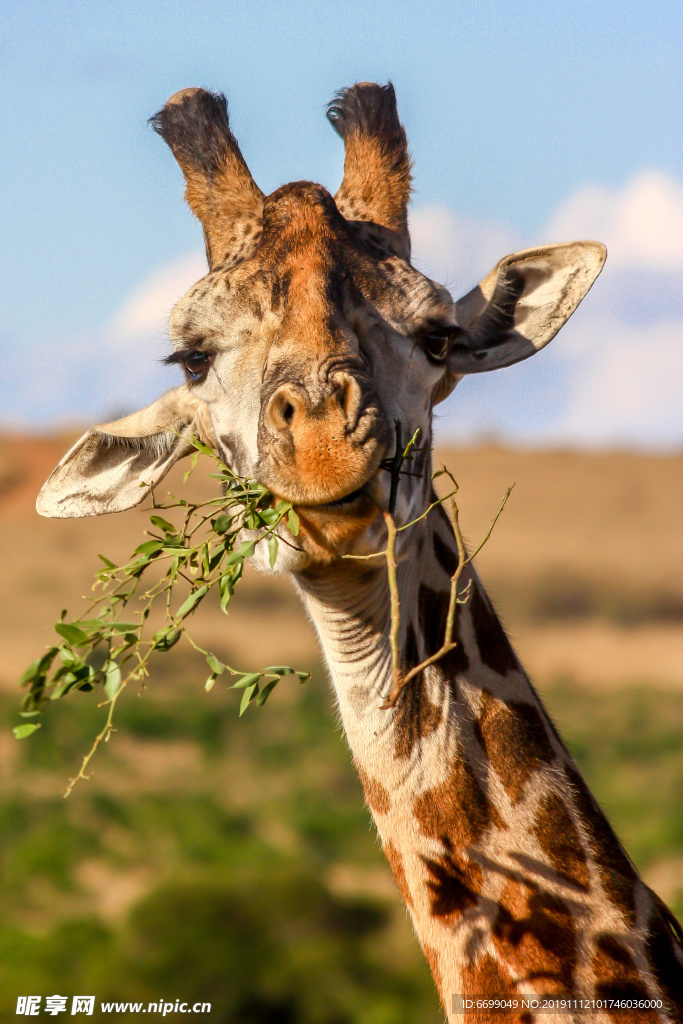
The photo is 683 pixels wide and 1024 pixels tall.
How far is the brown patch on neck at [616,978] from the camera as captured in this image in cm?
383

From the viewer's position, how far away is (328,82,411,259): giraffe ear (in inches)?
190

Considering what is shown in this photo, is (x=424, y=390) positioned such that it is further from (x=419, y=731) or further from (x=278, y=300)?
(x=419, y=731)

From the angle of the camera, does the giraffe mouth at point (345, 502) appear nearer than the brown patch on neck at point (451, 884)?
Yes

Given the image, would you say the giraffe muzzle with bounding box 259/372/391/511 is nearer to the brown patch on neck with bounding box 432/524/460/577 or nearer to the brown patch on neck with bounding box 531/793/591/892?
the brown patch on neck with bounding box 432/524/460/577

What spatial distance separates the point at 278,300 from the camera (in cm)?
421

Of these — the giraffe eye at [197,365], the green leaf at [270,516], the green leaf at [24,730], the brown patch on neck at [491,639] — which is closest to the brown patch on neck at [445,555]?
the brown patch on neck at [491,639]

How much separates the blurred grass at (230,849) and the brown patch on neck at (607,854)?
5.77 metres

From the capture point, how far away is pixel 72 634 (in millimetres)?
3865

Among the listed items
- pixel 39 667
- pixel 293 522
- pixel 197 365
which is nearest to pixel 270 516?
pixel 293 522

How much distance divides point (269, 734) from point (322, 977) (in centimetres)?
1223

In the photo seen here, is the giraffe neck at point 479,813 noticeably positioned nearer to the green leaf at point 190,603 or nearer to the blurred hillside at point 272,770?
the green leaf at point 190,603

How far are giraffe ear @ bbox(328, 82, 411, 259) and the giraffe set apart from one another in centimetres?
1

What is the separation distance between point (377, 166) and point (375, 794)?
2.64 m

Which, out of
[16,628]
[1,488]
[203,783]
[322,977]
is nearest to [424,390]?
[322,977]
